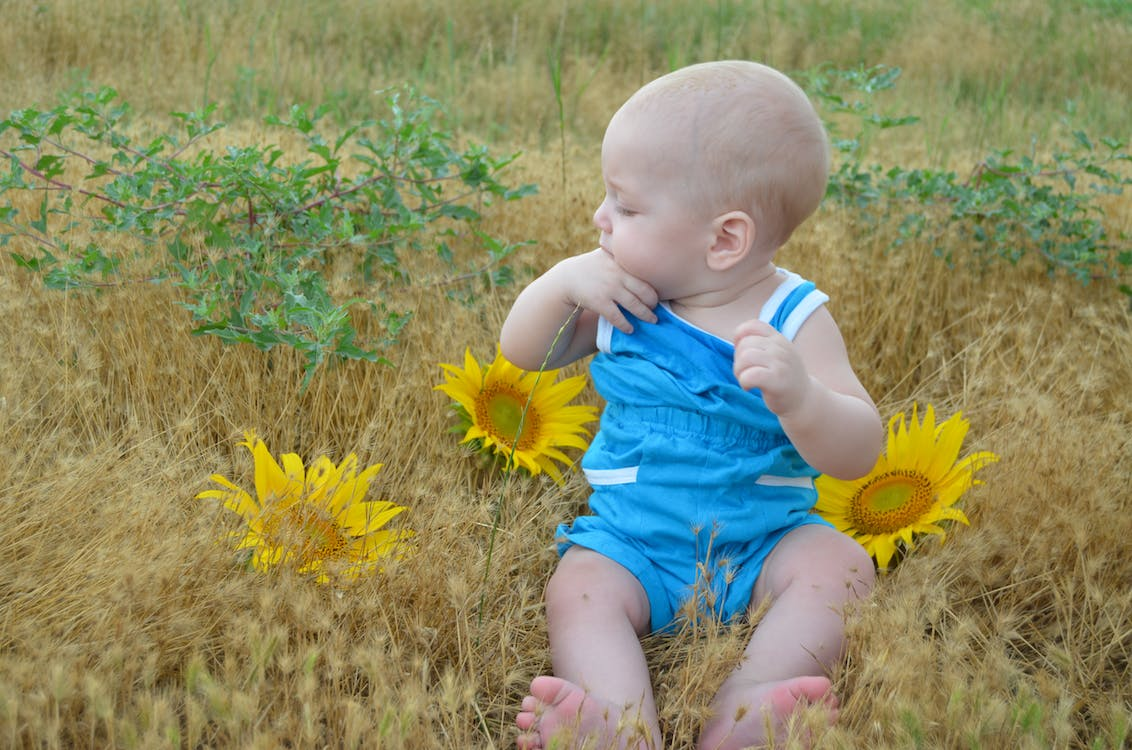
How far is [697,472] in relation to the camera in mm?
2115

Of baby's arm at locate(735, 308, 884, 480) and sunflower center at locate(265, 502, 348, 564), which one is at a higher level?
baby's arm at locate(735, 308, 884, 480)

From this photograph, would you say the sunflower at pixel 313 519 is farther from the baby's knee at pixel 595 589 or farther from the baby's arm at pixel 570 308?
the baby's arm at pixel 570 308

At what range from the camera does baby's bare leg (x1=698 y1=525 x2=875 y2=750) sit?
5.85ft

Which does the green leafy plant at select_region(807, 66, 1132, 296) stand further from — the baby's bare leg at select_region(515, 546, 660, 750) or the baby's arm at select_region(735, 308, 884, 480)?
the baby's bare leg at select_region(515, 546, 660, 750)

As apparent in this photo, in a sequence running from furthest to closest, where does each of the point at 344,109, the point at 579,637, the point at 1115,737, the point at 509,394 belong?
the point at 344,109
the point at 509,394
the point at 579,637
the point at 1115,737

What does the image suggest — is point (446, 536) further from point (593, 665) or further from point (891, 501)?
point (891, 501)

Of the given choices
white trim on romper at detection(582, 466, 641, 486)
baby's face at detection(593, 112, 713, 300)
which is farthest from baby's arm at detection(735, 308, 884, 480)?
white trim on romper at detection(582, 466, 641, 486)

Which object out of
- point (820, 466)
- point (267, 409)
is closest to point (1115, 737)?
point (820, 466)

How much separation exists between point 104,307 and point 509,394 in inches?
36.6

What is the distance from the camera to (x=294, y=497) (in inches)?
83.1

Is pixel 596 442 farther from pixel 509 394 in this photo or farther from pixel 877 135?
pixel 877 135

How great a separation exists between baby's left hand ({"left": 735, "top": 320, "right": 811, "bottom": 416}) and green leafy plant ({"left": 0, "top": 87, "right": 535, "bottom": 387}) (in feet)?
2.95

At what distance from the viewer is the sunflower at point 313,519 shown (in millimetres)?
2004

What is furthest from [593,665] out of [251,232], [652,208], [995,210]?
[995,210]
